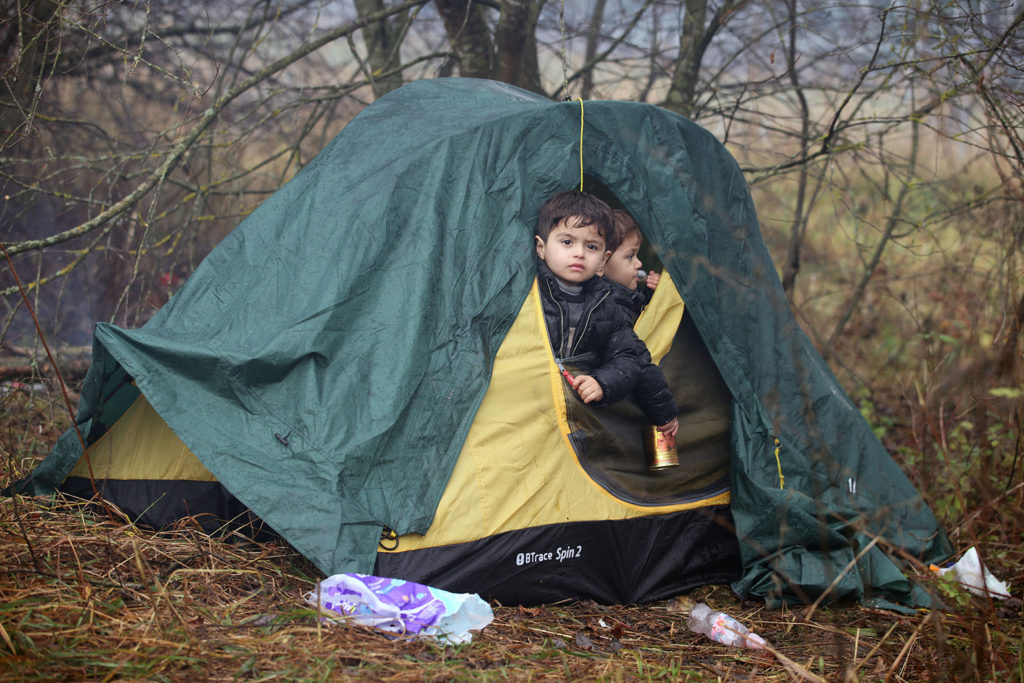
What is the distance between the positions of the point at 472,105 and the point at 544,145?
50 cm

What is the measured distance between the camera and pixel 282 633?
2.49 meters

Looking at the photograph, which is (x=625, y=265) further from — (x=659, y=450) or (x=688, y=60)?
(x=688, y=60)

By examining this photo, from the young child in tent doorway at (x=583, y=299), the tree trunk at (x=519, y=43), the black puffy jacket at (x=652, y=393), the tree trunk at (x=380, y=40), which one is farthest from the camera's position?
the tree trunk at (x=380, y=40)

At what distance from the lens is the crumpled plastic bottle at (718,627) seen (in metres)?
3.02

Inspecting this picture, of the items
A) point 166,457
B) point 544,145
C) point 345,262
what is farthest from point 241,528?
point 544,145

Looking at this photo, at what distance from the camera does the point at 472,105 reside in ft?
12.3

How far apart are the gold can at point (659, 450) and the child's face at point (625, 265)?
2.17 ft

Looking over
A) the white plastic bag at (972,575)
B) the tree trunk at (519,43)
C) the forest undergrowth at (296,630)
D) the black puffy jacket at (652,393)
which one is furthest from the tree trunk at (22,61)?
the white plastic bag at (972,575)

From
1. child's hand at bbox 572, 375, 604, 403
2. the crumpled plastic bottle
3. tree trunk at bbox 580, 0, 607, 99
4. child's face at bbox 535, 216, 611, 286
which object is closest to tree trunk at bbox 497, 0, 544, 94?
tree trunk at bbox 580, 0, 607, 99

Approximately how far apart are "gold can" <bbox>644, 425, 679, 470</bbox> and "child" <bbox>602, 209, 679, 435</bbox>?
1.2 inches

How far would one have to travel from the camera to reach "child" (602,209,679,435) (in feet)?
11.4

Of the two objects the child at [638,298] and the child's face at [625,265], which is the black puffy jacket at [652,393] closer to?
the child at [638,298]

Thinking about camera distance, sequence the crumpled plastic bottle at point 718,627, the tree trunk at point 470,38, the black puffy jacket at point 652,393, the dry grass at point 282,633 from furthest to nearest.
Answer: the tree trunk at point 470,38
the black puffy jacket at point 652,393
the crumpled plastic bottle at point 718,627
the dry grass at point 282,633

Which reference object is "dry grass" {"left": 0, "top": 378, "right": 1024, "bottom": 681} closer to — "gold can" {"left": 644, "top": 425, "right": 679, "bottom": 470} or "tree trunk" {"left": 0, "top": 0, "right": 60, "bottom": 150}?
"gold can" {"left": 644, "top": 425, "right": 679, "bottom": 470}
